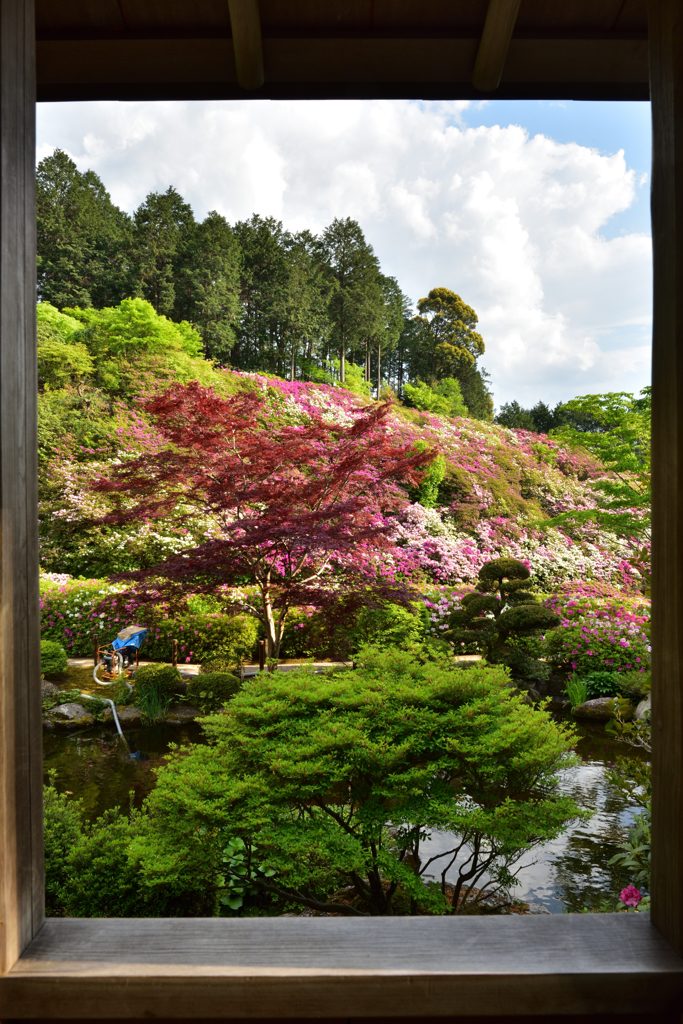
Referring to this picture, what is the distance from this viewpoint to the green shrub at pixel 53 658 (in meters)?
3.54

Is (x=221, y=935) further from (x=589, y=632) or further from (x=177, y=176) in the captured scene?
(x=177, y=176)

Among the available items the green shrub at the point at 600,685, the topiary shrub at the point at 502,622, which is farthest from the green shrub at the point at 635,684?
the topiary shrub at the point at 502,622

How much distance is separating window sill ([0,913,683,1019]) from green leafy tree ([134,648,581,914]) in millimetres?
938

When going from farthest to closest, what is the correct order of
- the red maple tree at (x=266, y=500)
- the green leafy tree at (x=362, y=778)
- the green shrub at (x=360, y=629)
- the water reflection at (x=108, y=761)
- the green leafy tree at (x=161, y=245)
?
the green leafy tree at (x=161, y=245) < the green shrub at (x=360, y=629) < the red maple tree at (x=266, y=500) < the water reflection at (x=108, y=761) < the green leafy tree at (x=362, y=778)

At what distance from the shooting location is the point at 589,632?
12.2 feet

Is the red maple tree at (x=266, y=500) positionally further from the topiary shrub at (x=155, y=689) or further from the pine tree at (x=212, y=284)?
the pine tree at (x=212, y=284)

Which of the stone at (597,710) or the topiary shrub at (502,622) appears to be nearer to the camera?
the topiary shrub at (502,622)

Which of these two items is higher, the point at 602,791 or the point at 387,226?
the point at 387,226

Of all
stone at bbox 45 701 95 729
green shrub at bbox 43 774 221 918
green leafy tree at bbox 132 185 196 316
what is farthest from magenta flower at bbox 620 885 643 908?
green leafy tree at bbox 132 185 196 316

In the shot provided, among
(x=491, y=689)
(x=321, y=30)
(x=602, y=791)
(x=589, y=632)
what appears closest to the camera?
(x=321, y=30)

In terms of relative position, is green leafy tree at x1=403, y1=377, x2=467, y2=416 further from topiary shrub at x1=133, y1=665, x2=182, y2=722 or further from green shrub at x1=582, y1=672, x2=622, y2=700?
topiary shrub at x1=133, y1=665, x2=182, y2=722

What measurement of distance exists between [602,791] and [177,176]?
15.0ft
